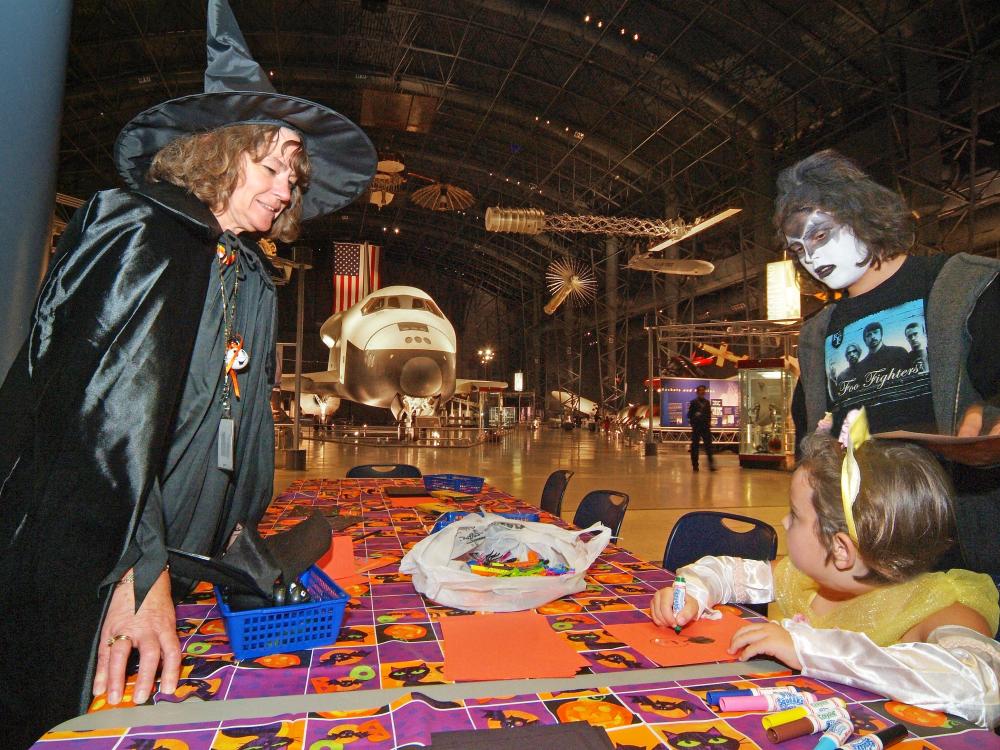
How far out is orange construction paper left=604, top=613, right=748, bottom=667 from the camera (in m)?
1.04

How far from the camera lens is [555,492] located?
11.9 ft

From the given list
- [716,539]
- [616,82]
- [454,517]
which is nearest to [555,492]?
[716,539]

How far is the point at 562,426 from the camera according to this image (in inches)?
1048

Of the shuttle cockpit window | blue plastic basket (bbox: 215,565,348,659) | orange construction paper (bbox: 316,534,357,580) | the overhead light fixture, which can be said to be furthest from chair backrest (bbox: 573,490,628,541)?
the shuttle cockpit window

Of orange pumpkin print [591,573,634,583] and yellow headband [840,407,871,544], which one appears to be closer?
yellow headband [840,407,871,544]

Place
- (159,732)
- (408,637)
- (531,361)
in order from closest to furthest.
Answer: (159,732) < (408,637) < (531,361)

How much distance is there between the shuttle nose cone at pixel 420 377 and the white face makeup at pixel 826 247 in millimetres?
11692

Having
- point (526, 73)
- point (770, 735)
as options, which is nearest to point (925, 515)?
point (770, 735)

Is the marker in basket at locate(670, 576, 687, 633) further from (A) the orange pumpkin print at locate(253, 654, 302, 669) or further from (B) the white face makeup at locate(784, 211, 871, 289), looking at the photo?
(B) the white face makeup at locate(784, 211, 871, 289)

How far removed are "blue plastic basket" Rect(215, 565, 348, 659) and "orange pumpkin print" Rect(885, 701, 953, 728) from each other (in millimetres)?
840

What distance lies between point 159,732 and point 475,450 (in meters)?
13.3

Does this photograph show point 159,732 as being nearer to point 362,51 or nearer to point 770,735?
point 770,735

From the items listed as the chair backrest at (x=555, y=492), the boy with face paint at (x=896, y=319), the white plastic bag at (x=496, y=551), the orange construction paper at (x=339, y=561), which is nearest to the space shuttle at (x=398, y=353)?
the chair backrest at (x=555, y=492)

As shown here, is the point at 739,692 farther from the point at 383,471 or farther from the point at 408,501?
the point at 383,471
